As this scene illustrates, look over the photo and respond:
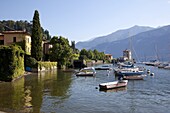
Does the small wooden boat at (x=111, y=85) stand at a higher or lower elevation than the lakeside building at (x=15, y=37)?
lower

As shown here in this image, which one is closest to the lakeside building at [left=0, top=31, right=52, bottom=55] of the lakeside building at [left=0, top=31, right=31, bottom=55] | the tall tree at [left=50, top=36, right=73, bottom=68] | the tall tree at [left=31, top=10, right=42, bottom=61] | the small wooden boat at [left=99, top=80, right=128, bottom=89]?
the lakeside building at [left=0, top=31, right=31, bottom=55]

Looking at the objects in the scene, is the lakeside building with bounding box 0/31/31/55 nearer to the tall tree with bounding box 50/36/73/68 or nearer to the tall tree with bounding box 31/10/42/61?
the tall tree with bounding box 31/10/42/61

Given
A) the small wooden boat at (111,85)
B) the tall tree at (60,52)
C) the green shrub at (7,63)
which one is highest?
the tall tree at (60,52)

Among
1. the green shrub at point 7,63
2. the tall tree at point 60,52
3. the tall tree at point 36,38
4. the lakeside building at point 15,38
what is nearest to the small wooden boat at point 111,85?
the green shrub at point 7,63

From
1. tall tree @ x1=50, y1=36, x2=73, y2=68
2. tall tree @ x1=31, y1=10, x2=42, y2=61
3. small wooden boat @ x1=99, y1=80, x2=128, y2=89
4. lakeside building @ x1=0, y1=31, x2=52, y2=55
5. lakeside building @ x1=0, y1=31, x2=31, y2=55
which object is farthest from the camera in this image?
tall tree @ x1=50, y1=36, x2=73, y2=68

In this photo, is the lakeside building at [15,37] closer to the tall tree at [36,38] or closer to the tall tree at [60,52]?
the tall tree at [36,38]

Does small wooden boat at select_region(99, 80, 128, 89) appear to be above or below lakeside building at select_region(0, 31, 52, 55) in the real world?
below

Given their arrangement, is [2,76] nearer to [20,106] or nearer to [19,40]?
[20,106]

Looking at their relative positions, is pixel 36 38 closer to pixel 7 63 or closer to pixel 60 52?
pixel 60 52

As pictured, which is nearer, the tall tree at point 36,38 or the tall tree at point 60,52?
the tall tree at point 36,38

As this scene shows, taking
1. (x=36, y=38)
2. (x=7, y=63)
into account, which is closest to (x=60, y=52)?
(x=36, y=38)

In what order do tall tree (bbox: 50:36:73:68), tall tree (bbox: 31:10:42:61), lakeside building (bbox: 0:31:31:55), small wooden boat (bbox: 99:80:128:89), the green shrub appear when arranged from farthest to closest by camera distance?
tall tree (bbox: 50:36:73:68) → lakeside building (bbox: 0:31:31:55) → tall tree (bbox: 31:10:42:61) → the green shrub → small wooden boat (bbox: 99:80:128:89)

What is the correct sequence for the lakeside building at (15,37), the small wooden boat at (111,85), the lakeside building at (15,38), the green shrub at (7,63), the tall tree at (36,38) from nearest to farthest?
1. the small wooden boat at (111,85)
2. the green shrub at (7,63)
3. the tall tree at (36,38)
4. the lakeside building at (15,38)
5. the lakeside building at (15,37)

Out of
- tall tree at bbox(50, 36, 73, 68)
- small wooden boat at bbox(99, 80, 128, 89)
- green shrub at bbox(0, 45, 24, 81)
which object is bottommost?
small wooden boat at bbox(99, 80, 128, 89)
